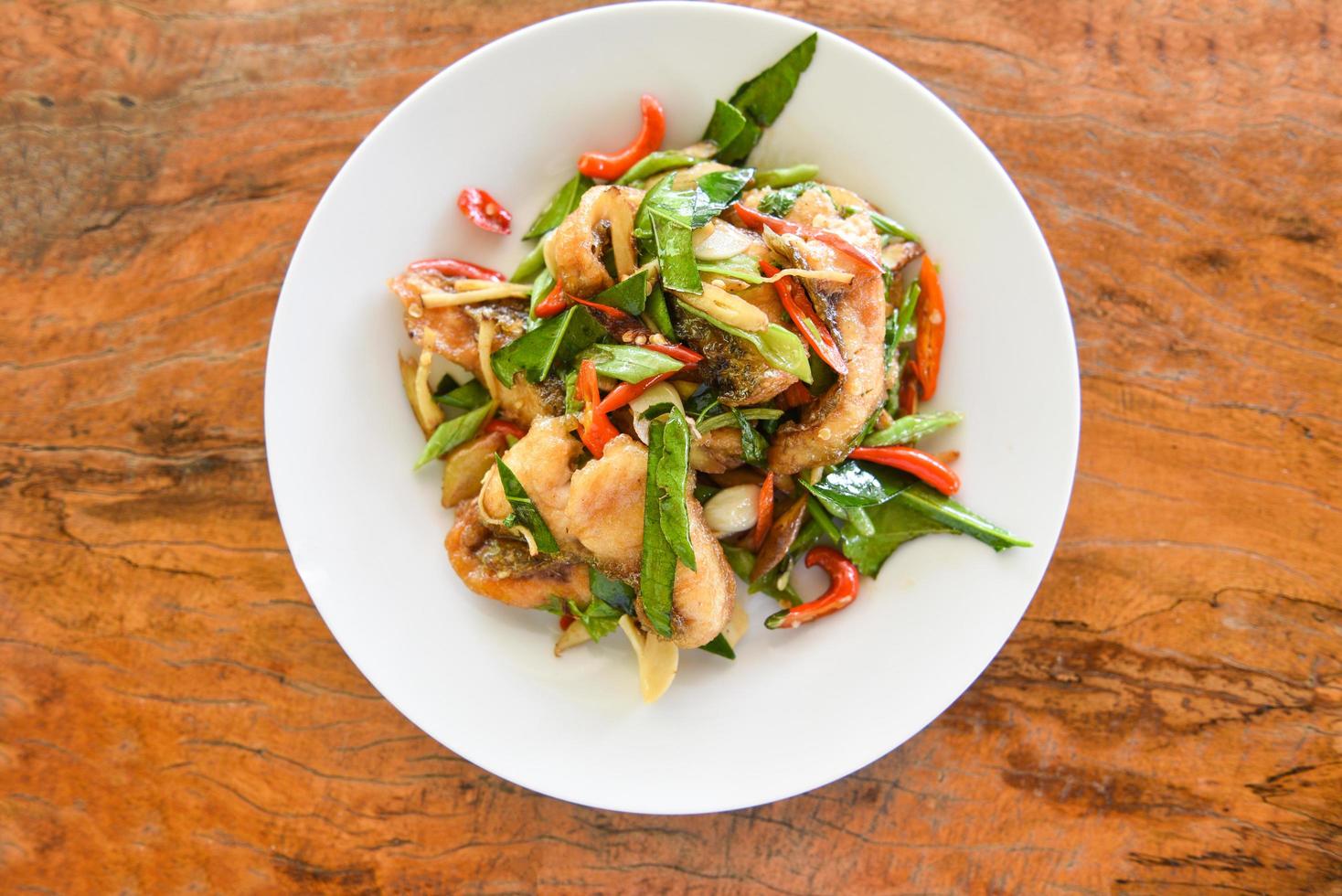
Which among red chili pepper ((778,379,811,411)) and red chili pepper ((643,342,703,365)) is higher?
red chili pepper ((643,342,703,365))

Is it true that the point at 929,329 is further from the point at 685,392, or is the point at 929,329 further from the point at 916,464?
the point at 685,392

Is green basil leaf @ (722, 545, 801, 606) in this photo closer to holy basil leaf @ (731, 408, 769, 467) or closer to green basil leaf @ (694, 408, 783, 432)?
holy basil leaf @ (731, 408, 769, 467)

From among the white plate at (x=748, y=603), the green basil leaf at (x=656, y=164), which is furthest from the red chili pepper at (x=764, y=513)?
the green basil leaf at (x=656, y=164)

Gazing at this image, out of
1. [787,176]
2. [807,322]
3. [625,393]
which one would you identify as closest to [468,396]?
[625,393]

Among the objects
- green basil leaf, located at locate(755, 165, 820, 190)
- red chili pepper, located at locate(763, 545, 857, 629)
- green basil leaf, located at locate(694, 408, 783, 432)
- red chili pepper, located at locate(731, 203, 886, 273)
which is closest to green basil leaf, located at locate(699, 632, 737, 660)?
red chili pepper, located at locate(763, 545, 857, 629)

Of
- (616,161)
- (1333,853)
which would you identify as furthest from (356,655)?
(1333,853)

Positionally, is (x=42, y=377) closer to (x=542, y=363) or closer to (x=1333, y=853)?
(x=542, y=363)
